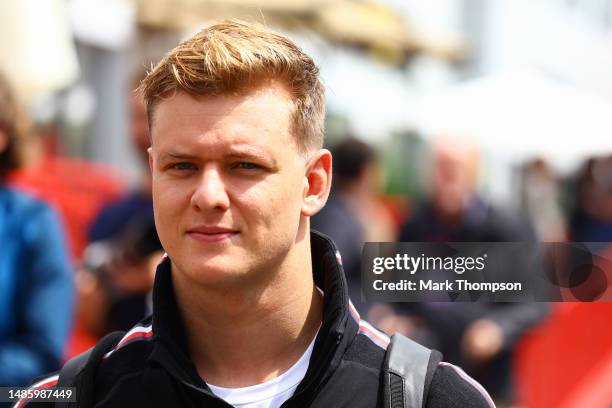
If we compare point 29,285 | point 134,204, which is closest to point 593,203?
point 134,204

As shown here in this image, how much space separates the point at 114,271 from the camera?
418 centimetres

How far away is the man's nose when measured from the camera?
2195 millimetres

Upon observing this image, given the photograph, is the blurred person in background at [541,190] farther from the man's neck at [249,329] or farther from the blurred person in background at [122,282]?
the man's neck at [249,329]

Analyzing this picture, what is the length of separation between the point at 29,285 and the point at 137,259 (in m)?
0.44

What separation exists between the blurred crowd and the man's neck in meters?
1.04

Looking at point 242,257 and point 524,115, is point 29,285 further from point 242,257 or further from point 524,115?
point 524,115

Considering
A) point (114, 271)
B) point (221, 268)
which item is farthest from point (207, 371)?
point (114, 271)

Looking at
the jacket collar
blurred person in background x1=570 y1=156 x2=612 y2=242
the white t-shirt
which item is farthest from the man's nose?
blurred person in background x1=570 y1=156 x2=612 y2=242

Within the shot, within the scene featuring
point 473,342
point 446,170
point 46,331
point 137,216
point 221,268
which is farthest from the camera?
point 446,170

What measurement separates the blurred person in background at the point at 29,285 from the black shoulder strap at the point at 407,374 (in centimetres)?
173

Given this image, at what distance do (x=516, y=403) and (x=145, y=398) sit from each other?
9.14 ft

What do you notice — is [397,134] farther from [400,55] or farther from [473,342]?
[473,342]

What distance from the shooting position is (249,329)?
93.7 inches

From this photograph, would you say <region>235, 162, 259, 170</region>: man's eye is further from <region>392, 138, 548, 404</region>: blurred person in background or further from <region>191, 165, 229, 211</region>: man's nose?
<region>392, 138, 548, 404</region>: blurred person in background
